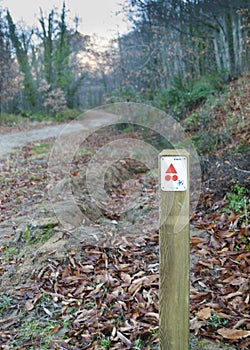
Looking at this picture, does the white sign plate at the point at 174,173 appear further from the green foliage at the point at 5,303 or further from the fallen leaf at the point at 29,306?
the green foliage at the point at 5,303

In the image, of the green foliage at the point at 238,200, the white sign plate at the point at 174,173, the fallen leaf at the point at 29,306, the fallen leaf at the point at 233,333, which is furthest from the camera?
the green foliage at the point at 238,200

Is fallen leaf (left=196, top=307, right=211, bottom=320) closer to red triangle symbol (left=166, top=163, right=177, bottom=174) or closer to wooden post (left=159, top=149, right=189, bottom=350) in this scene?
wooden post (left=159, top=149, right=189, bottom=350)

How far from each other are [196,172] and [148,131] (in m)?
5.23

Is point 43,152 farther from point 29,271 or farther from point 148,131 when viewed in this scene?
point 29,271

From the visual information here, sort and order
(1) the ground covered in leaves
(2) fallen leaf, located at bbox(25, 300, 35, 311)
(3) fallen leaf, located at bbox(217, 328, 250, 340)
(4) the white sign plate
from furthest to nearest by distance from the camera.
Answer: (2) fallen leaf, located at bbox(25, 300, 35, 311), (1) the ground covered in leaves, (3) fallen leaf, located at bbox(217, 328, 250, 340), (4) the white sign plate

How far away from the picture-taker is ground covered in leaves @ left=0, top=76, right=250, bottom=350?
105 inches

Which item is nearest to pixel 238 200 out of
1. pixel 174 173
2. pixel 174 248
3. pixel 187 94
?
pixel 174 248

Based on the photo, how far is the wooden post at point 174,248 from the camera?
6.25 ft

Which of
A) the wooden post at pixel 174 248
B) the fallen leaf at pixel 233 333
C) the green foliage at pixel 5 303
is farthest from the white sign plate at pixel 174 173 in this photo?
the green foliage at pixel 5 303

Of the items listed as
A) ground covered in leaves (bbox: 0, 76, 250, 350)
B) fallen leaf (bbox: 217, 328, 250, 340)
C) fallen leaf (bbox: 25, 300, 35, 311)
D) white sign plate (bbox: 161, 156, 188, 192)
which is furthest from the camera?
fallen leaf (bbox: 25, 300, 35, 311)

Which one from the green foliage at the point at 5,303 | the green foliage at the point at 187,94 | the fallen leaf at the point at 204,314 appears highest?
the green foliage at the point at 187,94

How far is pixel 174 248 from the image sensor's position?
2.00 metres

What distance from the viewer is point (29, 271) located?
12.0 feet

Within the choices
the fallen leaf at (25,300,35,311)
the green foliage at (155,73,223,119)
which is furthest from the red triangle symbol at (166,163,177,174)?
the green foliage at (155,73,223,119)
